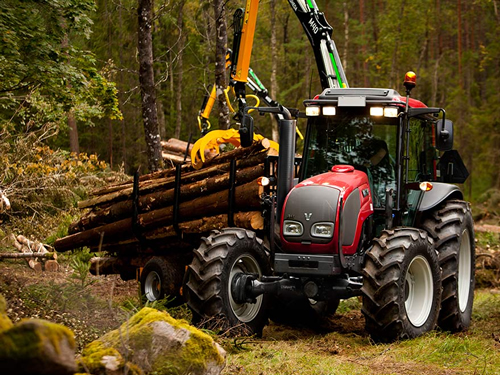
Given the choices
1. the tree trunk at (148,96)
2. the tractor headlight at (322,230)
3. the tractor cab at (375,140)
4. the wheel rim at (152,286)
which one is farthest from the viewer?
the tree trunk at (148,96)

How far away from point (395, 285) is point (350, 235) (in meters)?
0.82

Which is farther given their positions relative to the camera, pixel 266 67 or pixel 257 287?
pixel 266 67

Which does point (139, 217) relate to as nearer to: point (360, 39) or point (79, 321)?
point (79, 321)

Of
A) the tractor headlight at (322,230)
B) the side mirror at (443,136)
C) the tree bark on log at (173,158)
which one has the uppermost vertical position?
the side mirror at (443,136)

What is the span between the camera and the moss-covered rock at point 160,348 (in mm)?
5207

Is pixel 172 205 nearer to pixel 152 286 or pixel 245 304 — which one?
pixel 152 286

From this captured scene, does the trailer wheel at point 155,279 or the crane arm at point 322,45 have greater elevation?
the crane arm at point 322,45

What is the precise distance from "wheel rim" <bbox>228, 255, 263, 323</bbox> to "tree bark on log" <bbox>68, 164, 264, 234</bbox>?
132 cm

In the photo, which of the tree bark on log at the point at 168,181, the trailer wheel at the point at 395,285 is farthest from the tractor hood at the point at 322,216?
the tree bark on log at the point at 168,181

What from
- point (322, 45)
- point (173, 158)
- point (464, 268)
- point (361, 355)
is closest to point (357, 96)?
point (464, 268)

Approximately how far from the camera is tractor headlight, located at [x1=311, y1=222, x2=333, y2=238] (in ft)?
26.9

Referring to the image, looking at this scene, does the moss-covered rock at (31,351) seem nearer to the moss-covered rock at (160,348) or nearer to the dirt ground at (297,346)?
the moss-covered rock at (160,348)

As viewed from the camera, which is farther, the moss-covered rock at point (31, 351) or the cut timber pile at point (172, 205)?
the cut timber pile at point (172, 205)

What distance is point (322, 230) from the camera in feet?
27.0
